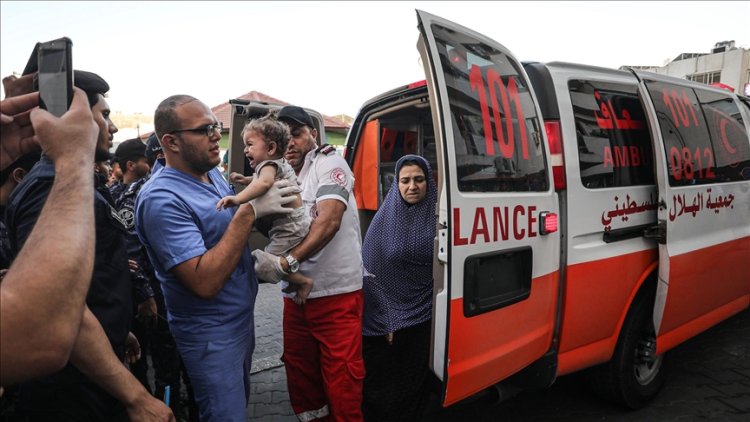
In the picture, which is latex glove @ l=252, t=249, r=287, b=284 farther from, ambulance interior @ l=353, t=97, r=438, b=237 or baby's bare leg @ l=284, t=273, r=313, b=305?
ambulance interior @ l=353, t=97, r=438, b=237

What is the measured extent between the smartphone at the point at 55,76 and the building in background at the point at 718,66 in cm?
2887

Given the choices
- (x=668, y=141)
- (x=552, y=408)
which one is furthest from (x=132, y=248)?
(x=668, y=141)

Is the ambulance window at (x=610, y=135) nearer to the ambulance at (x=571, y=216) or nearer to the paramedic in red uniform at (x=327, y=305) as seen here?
the ambulance at (x=571, y=216)

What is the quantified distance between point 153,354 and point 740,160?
4355 millimetres

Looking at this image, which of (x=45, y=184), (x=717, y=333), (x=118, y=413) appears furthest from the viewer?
(x=717, y=333)

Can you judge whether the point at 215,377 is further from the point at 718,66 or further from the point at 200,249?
the point at 718,66

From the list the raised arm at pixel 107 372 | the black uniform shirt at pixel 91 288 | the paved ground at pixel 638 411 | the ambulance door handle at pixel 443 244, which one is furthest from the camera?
the paved ground at pixel 638 411

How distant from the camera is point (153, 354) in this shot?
3.01 m

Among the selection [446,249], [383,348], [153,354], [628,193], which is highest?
[628,193]

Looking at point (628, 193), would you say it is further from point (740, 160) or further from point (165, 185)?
point (165, 185)

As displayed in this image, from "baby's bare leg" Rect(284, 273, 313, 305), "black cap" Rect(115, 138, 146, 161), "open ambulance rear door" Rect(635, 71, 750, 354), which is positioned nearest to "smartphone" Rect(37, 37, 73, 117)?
"baby's bare leg" Rect(284, 273, 313, 305)

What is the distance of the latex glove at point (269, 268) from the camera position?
206 centimetres

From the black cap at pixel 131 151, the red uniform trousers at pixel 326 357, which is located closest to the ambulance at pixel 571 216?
the red uniform trousers at pixel 326 357

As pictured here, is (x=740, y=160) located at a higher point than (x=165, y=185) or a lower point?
higher
